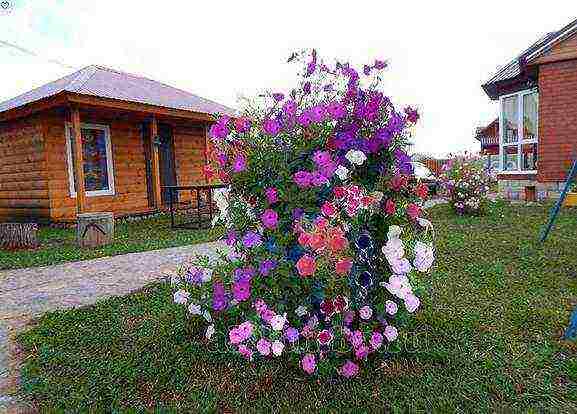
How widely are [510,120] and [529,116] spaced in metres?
0.71

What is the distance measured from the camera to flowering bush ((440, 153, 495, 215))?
8.07 m

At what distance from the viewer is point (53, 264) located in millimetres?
5027

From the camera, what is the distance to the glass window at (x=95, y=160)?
8.53 metres

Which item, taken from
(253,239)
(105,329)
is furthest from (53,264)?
(253,239)

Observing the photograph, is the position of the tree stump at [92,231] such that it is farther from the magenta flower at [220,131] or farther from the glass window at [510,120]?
the glass window at [510,120]

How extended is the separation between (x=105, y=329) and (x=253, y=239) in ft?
4.62

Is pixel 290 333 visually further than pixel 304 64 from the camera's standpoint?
No

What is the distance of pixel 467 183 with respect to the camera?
26.6 feet

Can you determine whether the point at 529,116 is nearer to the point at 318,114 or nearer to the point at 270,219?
the point at 318,114

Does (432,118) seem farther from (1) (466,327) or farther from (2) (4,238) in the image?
(2) (4,238)

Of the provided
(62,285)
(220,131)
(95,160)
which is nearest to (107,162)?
(95,160)

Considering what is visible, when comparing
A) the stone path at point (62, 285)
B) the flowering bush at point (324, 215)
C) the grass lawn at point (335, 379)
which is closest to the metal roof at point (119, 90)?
the stone path at point (62, 285)

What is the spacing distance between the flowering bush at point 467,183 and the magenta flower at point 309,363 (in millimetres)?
6983

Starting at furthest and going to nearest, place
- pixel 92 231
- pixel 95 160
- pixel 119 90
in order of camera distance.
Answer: pixel 95 160, pixel 119 90, pixel 92 231
